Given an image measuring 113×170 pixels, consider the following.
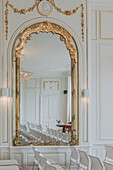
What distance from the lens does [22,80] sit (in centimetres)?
686

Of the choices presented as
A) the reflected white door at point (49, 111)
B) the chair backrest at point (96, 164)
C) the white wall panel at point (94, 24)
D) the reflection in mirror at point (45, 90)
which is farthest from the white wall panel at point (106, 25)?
the chair backrest at point (96, 164)

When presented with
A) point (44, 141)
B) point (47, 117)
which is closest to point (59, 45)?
point (47, 117)

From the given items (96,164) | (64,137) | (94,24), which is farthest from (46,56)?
(96,164)

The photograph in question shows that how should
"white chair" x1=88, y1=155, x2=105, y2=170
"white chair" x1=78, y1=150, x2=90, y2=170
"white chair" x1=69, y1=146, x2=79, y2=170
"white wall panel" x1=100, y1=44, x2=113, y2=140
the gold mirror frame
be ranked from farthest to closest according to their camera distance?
"white wall panel" x1=100, y1=44, x2=113, y2=140 → the gold mirror frame → "white chair" x1=69, y1=146, x2=79, y2=170 → "white chair" x1=78, y1=150, x2=90, y2=170 → "white chair" x1=88, y1=155, x2=105, y2=170

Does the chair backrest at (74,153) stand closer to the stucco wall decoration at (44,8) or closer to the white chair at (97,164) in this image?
Result: the white chair at (97,164)

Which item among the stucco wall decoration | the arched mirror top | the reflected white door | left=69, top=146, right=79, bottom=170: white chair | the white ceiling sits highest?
the stucco wall decoration

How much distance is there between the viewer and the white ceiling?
6926 mm

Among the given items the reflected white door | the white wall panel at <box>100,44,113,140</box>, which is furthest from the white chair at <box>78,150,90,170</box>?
the white wall panel at <box>100,44,113,140</box>

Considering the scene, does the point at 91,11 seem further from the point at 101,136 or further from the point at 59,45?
the point at 101,136

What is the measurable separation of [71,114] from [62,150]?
0.78 metres

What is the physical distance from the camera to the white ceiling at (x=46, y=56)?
6926 millimetres

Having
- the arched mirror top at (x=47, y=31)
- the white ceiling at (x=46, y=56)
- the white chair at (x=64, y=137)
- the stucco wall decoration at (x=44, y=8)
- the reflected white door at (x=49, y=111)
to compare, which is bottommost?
the white chair at (x=64, y=137)

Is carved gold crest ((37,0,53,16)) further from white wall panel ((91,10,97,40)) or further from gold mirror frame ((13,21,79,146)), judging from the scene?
white wall panel ((91,10,97,40))

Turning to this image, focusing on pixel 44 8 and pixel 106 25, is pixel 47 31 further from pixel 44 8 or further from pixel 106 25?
pixel 106 25
